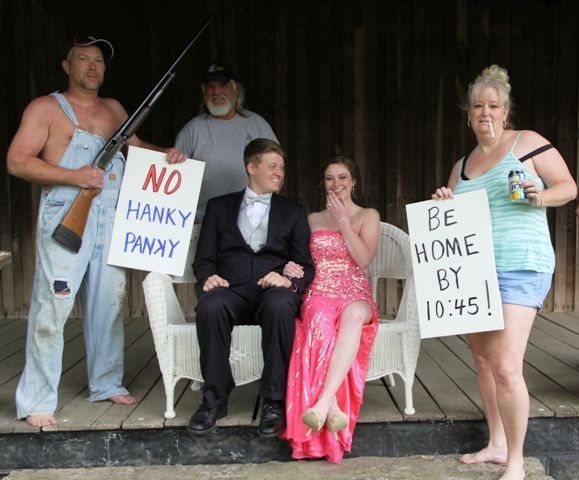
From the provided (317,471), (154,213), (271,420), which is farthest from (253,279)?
(317,471)

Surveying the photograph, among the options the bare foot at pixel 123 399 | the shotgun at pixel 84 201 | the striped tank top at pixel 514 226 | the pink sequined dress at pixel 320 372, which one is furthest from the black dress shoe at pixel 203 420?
the striped tank top at pixel 514 226

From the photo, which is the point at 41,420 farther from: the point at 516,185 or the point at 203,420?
the point at 516,185

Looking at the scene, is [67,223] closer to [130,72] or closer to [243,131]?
[243,131]

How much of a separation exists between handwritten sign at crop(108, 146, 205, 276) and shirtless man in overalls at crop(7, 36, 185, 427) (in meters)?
0.07

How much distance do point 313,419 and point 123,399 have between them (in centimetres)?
99

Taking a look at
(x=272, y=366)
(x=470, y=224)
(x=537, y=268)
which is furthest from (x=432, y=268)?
(x=272, y=366)

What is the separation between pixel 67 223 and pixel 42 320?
424mm

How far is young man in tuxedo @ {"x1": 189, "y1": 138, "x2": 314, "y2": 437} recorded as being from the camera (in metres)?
2.60

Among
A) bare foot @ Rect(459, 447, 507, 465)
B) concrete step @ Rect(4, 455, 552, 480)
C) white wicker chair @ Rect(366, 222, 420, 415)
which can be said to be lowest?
concrete step @ Rect(4, 455, 552, 480)

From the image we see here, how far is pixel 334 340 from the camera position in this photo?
8.60 ft

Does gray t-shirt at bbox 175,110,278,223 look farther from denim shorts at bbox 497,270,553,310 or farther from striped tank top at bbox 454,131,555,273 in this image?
denim shorts at bbox 497,270,553,310

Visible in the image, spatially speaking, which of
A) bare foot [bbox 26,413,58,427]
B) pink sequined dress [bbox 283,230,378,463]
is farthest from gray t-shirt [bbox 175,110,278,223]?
bare foot [bbox 26,413,58,427]

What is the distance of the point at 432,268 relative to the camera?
2.49m

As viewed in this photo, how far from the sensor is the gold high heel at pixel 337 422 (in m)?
2.43
